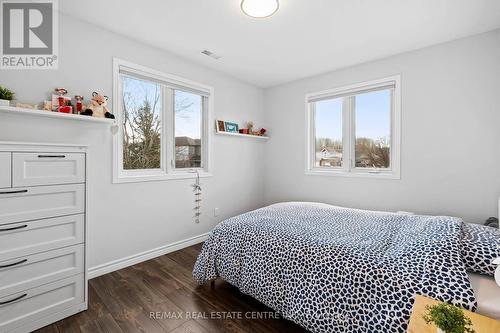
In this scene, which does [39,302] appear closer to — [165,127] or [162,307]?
[162,307]

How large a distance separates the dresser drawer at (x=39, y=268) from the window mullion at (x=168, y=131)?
141 cm

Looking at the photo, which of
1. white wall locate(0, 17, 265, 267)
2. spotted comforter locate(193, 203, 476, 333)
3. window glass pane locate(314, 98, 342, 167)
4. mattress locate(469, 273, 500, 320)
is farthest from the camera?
window glass pane locate(314, 98, 342, 167)

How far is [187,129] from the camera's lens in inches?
128

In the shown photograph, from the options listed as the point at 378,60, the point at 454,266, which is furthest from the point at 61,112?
the point at 378,60

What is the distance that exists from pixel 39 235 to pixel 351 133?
365 cm

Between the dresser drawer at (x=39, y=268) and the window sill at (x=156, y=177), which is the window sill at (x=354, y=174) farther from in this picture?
the dresser drawer at (x=39, y=268)

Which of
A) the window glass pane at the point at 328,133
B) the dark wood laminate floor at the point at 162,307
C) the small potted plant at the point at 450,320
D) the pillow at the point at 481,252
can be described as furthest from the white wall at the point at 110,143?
the pillow at the point at 481,252

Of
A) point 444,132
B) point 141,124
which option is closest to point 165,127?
point 141,124

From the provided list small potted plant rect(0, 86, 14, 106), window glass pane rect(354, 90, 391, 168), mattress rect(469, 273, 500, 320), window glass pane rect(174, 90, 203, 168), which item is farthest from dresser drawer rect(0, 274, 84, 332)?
window glass pane rect(354, 90, 391, 168)

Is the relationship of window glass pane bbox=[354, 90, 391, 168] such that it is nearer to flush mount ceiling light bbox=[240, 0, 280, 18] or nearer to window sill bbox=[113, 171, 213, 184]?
flush mount ceiling light bbox=[240, 0, 280, 18]

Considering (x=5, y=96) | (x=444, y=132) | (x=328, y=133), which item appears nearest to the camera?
(x=5, y=96)

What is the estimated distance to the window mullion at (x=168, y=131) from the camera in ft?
9.76

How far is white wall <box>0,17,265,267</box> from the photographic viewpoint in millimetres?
2010

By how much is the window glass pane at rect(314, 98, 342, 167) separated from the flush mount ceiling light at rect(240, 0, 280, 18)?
195cm
